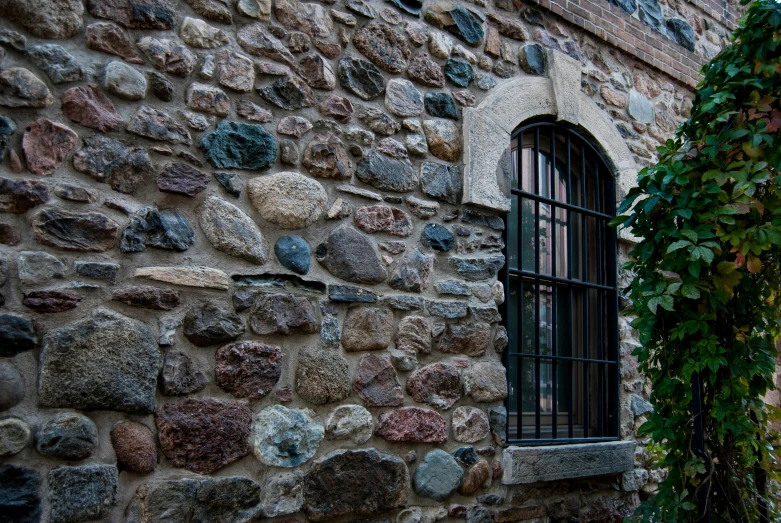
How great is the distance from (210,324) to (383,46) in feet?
4.96

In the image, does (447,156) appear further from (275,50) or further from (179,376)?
(179,376)

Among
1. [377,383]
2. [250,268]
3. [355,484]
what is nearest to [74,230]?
[250,268]

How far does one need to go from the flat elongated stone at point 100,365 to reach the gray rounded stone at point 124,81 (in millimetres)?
765

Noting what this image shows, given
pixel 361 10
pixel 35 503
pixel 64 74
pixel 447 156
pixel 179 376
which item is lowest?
pixel 35 503

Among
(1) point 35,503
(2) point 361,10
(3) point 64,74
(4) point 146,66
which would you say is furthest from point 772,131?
(1) point 35,503

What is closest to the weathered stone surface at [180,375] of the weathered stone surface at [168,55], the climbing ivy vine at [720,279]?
the weathered stone surface at [168,55]

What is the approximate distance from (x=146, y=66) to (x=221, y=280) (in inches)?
32.2

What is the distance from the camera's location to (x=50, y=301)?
2.09 m

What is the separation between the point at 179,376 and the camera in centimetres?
230

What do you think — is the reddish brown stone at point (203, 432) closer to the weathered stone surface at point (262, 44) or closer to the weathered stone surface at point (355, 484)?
the weathered stone surface at point (355, 484)

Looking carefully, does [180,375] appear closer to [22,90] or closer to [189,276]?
[189,276]

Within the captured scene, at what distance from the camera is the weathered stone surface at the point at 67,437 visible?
202 cm

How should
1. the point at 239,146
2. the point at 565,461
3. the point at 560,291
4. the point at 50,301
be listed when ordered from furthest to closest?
the point at 560,291
the point at 565,461
the point at 239,146
the point at 50,301

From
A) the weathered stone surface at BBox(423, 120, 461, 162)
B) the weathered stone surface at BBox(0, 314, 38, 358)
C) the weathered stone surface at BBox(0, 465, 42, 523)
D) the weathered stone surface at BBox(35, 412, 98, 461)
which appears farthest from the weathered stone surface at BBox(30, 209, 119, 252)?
the weathered stone surface at BBox(423, 120, 461, 162)
